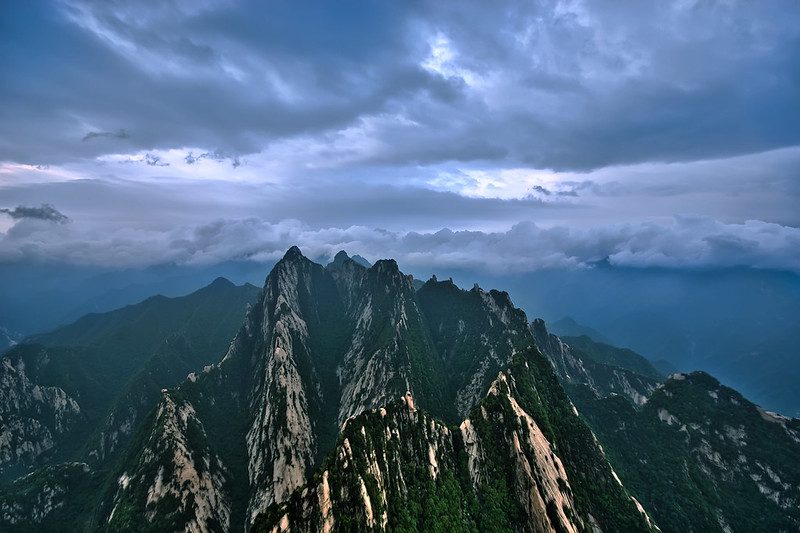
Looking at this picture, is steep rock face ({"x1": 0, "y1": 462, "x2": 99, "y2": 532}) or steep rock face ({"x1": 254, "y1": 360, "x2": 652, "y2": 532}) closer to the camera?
steep rock face ({"x1": 254, "y1": 360, "x2": 652, "y2": 532})

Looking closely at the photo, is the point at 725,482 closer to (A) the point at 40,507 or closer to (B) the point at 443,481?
(B) the point at 443,481

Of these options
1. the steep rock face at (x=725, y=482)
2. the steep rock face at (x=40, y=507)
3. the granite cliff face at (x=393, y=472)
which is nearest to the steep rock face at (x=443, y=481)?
the granite cliff face at (x=393, y=472)

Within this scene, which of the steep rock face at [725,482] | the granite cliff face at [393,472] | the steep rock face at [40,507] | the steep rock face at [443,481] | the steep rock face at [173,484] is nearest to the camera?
the steep rock face at [443,481]

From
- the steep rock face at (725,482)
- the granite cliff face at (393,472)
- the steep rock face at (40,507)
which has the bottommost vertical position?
the steep rock face at (40,507)

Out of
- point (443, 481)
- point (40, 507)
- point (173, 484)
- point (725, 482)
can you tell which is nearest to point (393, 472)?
point (443, 481)

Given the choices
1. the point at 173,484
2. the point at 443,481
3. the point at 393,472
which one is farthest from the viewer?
the point at 173,484

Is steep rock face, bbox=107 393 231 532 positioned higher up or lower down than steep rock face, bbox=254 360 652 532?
lower down

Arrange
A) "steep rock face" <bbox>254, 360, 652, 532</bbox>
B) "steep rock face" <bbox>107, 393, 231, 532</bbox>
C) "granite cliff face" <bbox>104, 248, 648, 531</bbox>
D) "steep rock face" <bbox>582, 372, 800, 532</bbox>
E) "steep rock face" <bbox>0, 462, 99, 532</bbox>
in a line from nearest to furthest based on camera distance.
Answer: "steep rock face" <bbox>254, 360, 652, 532</bbox>
"granite cliff face" <bbox>104, 248, 648, 531</bbox>
"steep rock face" <bbox>107, 393, 231, 532</bbox>
"steep rock face" <bbox>582, 372, 800, 532</bbox>
"steep rock face" <bbox>0, 462, 99, 532</bbox>

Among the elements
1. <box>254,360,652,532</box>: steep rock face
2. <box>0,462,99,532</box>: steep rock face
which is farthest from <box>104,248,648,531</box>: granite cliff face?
<box>0,462,99,532</box>: steep rock face

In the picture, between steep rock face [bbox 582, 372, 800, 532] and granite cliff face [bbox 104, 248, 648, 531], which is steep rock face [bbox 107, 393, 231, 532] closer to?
granite cliff face [bbox 104, 248, 648, 531]

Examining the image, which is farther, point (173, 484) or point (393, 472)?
point (173, 484)

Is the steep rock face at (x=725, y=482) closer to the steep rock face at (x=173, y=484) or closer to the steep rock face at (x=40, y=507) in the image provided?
the steep rock face at (x=173, y=484)

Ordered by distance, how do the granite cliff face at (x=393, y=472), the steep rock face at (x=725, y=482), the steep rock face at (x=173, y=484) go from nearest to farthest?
the granite cliff face at (x=393, y=472)
the steep rock face at (x=173, y=484)
the steep rock face at (x=725, y=482)

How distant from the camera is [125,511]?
15462 cm
